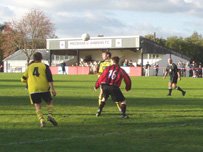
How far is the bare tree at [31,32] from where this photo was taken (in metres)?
97.2

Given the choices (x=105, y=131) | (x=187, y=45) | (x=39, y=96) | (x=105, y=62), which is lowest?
(x=105, y=131)

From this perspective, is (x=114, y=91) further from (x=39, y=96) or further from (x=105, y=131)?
(x=105, y=131)

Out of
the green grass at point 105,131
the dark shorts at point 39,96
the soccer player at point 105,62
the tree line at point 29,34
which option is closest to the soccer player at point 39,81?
the dark shorts at point 39,96

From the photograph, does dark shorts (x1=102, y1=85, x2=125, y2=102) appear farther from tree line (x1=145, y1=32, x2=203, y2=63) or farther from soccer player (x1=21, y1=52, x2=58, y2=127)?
tree line (x1=145, y1=32, x2=203, y2=63)

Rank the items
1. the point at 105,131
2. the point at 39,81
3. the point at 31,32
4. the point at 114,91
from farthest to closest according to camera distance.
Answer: the point at 31,32 < the point at 114,91 < the point at 39,81 < the point at 105,131

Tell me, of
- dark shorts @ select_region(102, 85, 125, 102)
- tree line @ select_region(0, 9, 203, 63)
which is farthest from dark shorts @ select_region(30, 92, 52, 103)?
tree line @ select_region(0, 9, 203, 63)

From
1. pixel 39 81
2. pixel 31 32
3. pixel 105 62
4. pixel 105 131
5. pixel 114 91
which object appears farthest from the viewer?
pixel 31 32

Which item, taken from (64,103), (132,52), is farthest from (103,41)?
(64,103)

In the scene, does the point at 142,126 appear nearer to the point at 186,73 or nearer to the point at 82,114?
the point at 82,114

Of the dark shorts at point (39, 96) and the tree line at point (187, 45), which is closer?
the dark shorts at point (39, 96)

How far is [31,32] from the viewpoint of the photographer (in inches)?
3816

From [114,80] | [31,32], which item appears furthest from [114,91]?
[31,32]

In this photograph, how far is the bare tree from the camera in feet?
319

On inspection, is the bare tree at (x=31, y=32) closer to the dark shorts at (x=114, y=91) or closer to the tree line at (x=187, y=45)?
the tree line at (x=187, y=45)
